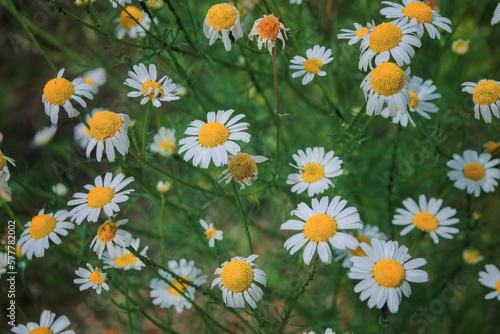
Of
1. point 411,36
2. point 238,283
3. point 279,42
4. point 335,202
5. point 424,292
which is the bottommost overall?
point 238,283

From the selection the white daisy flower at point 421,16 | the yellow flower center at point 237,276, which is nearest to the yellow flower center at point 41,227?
the yellow flower center at point 237,276

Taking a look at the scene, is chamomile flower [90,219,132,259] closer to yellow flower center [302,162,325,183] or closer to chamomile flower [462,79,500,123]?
yellow flower center [302,162,325,183]

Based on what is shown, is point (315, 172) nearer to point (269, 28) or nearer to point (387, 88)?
point (387, 88)

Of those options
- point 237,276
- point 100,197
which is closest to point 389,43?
point 237,276

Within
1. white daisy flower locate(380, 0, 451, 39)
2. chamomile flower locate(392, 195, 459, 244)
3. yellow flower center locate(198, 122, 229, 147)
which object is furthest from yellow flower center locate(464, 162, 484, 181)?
yellow flower center locate(198, 122, 229, 147)

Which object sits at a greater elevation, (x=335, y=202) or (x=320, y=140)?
(x=320, y=140)

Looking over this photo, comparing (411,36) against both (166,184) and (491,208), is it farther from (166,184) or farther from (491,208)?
(491,208)

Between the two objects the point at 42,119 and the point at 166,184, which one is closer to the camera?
the point at 166,184

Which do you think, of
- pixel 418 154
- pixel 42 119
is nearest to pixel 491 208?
pixel 418 154
